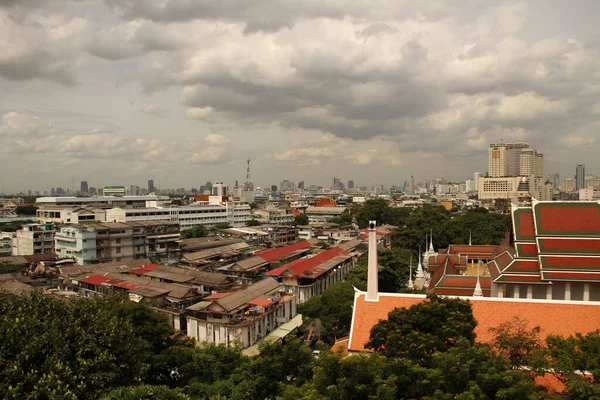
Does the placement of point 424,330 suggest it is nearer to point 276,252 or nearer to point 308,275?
point 308,275

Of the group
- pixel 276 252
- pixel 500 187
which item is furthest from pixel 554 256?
pixel 500 187

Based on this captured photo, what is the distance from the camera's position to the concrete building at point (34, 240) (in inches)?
2127

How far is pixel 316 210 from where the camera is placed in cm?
11588

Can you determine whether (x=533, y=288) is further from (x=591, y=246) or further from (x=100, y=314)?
(x=100, y=314)

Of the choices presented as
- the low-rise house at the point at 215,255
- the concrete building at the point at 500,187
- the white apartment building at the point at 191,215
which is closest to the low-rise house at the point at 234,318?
the low-rise house at the point at 215,255

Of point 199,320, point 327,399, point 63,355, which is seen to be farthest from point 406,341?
point 199,320

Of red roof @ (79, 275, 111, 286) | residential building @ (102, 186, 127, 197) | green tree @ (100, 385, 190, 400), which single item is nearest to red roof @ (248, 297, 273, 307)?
red roof @ (79, 275, 111, 286)

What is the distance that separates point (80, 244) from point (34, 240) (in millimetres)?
11658

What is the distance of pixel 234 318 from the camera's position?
25.5 metres

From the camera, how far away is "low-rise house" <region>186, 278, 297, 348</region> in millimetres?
25000

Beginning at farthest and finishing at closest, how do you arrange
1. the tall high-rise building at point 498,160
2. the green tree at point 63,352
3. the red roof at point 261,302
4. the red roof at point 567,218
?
1. the tall high-rise building at point 498,160
2. the red roof at point 261,302
3. the red roof at point 567,218
4. the green tree at point 63,352

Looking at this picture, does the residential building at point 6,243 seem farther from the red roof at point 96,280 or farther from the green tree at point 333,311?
the green tree at point 333,311

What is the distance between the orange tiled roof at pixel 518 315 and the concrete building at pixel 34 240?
5064cm

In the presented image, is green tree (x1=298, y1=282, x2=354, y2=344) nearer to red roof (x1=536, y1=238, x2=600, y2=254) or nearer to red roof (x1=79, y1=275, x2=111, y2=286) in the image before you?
red roof (x1=536, y1=238, x2=600, y2=254)
